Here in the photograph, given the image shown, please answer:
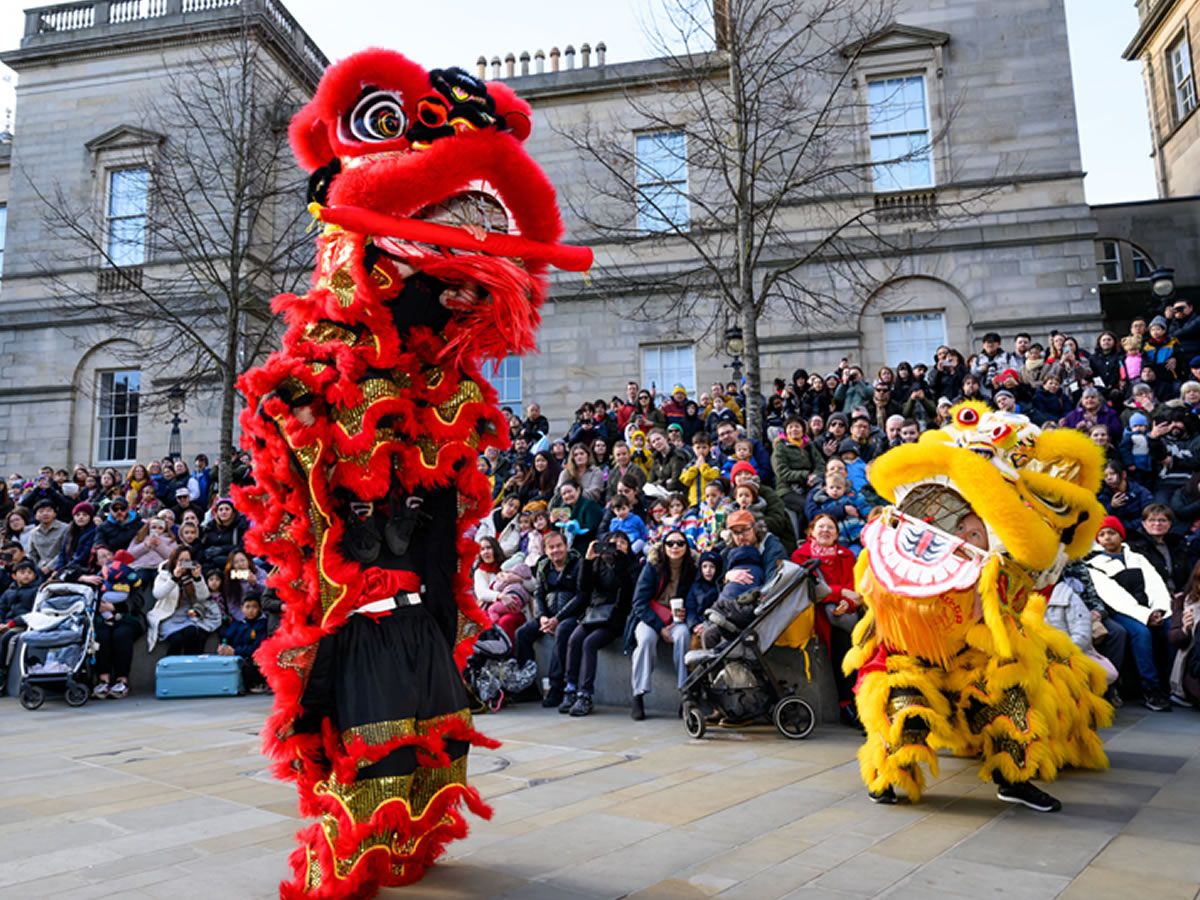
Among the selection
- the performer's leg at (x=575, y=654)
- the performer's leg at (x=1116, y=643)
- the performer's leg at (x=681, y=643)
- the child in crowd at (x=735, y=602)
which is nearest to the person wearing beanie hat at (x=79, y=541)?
the performer's leg at (x=575, y=654)

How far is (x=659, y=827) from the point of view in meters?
4.14

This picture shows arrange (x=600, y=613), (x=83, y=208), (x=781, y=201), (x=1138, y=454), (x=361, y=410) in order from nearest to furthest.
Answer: (x=361, y=410) → (x=600, y=613) → (x=1138, y=454) → (x=781, y=201) → (x=83, y=208)

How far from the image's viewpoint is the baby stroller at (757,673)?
6.82 m

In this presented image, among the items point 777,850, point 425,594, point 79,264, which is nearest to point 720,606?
point 777,850

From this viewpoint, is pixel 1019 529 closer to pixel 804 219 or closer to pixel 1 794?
pixel 1 794

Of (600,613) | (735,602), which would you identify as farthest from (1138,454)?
(600,613)

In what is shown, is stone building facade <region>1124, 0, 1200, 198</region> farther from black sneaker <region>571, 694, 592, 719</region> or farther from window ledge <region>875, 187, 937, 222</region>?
black sneaker <region>571, 694, 592, 719</region>

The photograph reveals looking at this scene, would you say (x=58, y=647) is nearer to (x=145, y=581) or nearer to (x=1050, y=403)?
(x=145, y=581)

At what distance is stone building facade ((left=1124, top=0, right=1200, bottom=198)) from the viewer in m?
25.5

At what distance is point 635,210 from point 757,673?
608 inches

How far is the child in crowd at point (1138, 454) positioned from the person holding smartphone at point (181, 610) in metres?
10.9

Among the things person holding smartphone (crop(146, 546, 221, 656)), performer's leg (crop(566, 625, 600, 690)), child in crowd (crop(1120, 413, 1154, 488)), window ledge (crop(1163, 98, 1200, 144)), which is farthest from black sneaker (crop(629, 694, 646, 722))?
window ledge (crop(1163, 98, 1200, 144))

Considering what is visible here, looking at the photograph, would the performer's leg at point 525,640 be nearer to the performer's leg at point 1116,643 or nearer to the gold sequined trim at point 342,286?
the performer's leg at point 1116,643

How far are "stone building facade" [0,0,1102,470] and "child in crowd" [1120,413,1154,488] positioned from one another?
680 centimetres
